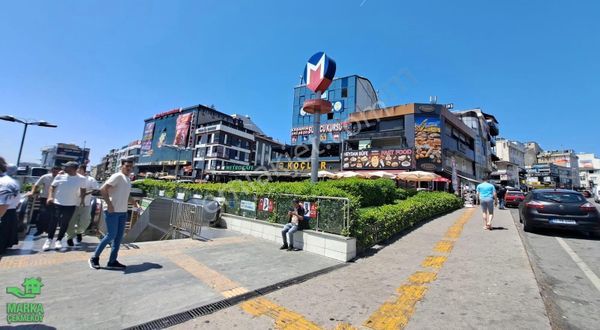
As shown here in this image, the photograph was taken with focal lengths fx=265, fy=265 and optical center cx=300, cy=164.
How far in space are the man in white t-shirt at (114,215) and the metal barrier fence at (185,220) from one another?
327 centimetres

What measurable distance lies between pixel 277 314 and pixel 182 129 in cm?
7340

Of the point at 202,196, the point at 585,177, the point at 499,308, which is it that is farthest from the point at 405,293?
the point at 585,177

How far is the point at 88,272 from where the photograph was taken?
14.0 feet

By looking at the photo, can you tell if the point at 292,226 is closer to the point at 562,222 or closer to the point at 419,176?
the point at 562,222

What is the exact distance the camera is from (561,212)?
24.7 feet

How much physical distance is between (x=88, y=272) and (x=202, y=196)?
777cm

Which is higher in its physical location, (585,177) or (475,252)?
(585,177)

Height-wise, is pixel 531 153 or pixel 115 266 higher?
pixel 531 153

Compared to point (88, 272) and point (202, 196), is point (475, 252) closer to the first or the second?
point (88, 272)

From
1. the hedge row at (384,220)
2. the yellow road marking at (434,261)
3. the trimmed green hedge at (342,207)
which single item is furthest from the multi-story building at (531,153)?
the yellow road marking at (434,261)

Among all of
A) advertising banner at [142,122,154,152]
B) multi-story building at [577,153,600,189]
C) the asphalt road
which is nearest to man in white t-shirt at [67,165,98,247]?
the asphalt road

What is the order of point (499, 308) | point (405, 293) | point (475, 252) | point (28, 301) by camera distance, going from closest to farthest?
1. point (28, 301)
2. point (499, 308)
3. point (405, 293)
4. point (475, 252)

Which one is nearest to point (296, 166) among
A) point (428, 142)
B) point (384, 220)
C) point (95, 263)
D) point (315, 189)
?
point (428, 142)

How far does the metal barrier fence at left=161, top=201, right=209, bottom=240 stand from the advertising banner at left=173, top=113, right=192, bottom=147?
6419cm
